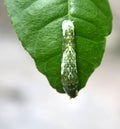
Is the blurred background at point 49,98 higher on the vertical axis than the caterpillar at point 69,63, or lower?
lower

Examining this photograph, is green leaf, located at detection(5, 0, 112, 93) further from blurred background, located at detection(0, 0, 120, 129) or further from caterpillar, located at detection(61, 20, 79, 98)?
blurred background, located at detection(0, 0, 120, 129)

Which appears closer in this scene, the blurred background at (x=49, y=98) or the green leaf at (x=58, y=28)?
the green leaf at (x=58, y=28)

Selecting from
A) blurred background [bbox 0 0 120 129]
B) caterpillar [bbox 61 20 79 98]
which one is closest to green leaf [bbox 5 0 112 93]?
caterpillar [bbox 61 20 79 98]

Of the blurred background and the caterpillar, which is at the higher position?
the caterpillar

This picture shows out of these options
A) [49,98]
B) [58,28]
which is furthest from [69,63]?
[49,98]

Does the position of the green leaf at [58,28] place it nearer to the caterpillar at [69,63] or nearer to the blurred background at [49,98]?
the caterpillar at [69,63]

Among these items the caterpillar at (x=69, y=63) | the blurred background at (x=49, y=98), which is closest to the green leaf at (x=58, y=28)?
the caterpillar at (x=69, y=63)

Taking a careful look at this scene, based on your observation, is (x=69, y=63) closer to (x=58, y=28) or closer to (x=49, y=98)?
(x=58, y=28)
